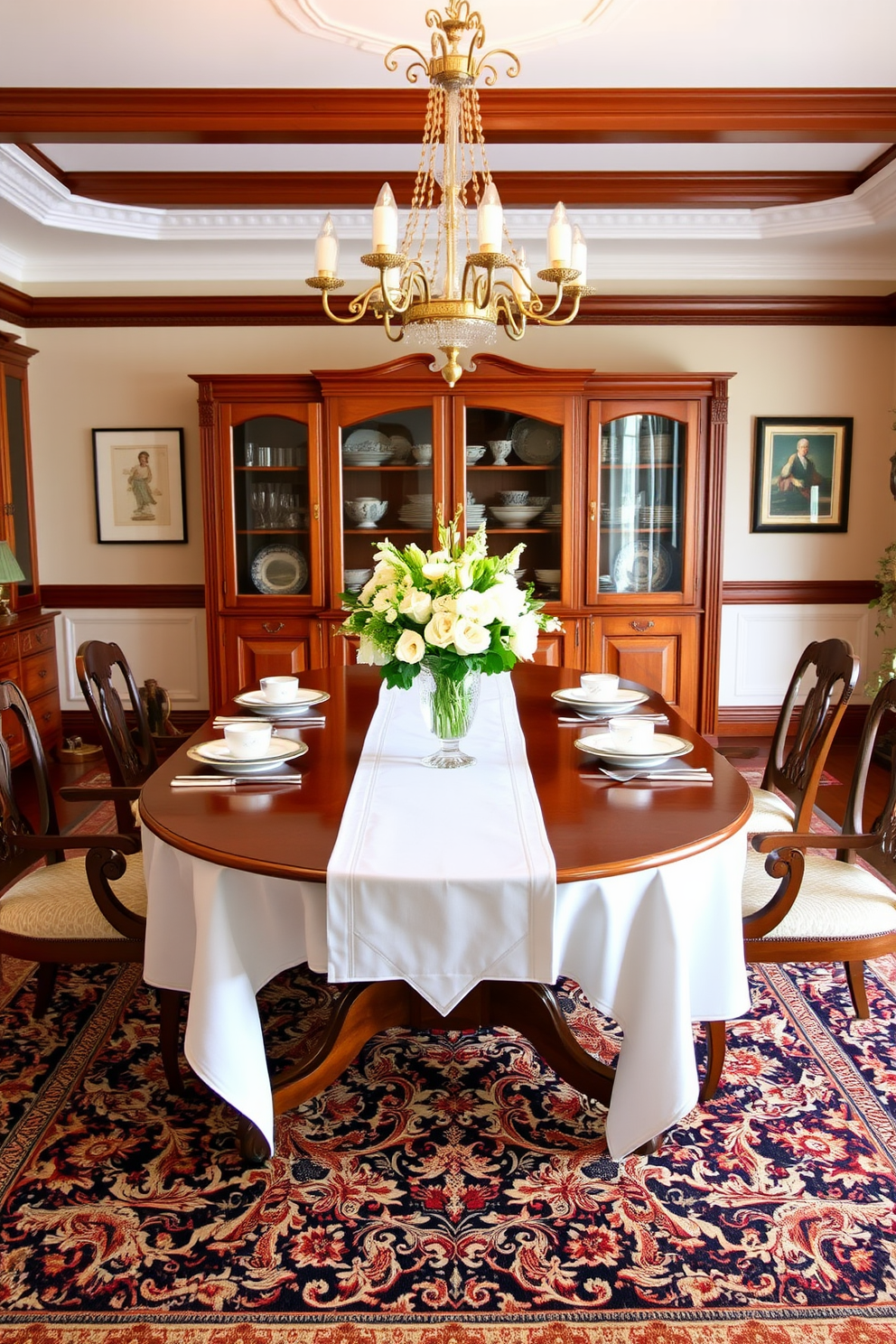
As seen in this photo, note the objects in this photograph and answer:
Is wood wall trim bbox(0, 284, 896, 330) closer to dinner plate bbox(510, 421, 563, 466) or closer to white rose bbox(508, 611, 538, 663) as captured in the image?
dinner plate bbox(510, 421, 563, 466)

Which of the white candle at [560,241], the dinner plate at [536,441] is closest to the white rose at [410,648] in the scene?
the white candle at [560,241]

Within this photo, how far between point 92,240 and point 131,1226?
4.53m

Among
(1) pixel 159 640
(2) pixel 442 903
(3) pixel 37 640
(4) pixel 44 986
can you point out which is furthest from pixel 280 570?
(2) pixel 442 903

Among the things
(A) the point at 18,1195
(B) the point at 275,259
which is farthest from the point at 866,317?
(A) the point at 18,1195

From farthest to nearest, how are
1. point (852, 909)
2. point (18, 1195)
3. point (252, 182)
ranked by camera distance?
point (252, 182) → point (852, 909) → point (18, 1195)

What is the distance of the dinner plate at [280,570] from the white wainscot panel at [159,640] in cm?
67

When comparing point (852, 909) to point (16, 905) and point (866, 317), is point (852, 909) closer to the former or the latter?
point (16, 905)

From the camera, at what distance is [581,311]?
538 cm

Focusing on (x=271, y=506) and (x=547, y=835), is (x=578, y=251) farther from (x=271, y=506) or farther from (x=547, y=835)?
(x=271, y=506)

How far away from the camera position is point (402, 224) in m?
4.69

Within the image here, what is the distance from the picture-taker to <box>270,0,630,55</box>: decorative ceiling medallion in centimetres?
288

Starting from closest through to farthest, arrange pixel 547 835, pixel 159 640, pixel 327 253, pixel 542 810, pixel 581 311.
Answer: pixel 547 835 < pixel 542 810 < pixel 327 253 < pixel 581 311 < pixel 159 640

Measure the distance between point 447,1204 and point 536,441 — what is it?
3.81 metres

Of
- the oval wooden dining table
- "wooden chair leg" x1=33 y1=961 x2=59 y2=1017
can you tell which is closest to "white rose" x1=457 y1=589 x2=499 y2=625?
the oval wooden dining table
